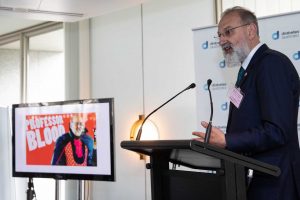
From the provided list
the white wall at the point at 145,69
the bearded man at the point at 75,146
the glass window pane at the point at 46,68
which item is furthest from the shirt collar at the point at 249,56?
the glass window pane at the point at 46,68

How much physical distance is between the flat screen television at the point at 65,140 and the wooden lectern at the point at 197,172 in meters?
1.69

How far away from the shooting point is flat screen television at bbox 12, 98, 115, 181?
3492 millimetres

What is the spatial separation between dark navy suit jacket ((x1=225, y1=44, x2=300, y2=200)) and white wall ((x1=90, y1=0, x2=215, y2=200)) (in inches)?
90.3

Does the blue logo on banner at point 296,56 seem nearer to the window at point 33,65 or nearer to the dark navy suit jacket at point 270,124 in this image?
the dark navy suit jacket at point 270,124

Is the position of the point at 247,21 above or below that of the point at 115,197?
above

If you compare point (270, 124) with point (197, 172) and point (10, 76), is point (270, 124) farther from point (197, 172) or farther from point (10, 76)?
point (10, 76)

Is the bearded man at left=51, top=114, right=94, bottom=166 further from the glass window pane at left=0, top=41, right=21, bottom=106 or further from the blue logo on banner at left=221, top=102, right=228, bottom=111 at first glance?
the glass window pane at left=0, top=41, right=21, bottom=106

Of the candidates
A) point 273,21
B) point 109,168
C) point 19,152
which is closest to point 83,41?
point 19,152

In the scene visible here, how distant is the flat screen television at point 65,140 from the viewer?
349 centimetres

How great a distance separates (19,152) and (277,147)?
273cm

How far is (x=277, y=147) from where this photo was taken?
65.7 inches

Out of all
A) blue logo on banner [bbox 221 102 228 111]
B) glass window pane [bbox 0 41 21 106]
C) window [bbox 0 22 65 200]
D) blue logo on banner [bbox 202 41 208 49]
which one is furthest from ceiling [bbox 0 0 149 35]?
glass window pane [bbox 0 41 21 106]

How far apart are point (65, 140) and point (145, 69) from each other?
1.22 metres

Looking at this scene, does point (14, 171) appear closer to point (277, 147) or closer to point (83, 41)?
point (83, 41)
